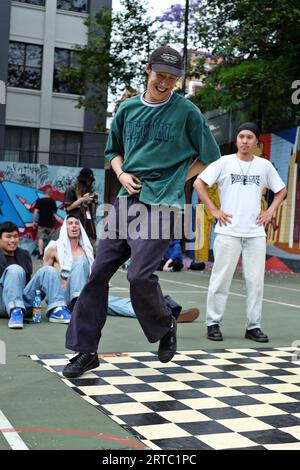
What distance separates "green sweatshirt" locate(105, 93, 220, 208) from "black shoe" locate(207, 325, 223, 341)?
80.7 inches

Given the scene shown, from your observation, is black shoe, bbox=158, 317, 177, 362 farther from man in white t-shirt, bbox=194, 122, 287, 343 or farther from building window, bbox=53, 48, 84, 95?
building window, bbox=53, 48, 84, 95

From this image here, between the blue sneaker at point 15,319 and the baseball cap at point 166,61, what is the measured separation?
2.87m

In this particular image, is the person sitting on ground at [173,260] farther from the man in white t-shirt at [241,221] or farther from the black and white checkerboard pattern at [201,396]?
the black and white checkerboard pattern at [201,396]

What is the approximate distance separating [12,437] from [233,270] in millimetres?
3254

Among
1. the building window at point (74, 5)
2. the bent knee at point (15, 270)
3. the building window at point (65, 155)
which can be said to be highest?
the building window at point (74, 5)

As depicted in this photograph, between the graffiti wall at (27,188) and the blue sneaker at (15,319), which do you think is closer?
the blue sneaker at (15,319)

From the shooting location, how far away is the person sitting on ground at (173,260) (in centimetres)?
1482

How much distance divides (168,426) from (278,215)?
1249 cm

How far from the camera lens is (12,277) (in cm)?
595

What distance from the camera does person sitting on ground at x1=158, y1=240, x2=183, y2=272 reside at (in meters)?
14.8

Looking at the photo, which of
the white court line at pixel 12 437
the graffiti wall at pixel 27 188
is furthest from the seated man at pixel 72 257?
the graffiti wall at pixel 27 188

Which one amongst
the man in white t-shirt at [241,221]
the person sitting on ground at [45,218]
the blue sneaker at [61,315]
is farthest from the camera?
the person sitting on ground at [45,218]

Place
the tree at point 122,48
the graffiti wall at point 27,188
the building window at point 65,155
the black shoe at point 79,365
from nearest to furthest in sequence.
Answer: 1. the black shoe at point 79,365
2. the graffiti wall at point 27,188
3. the building window at point 65,155
4. the tree at point 122,48

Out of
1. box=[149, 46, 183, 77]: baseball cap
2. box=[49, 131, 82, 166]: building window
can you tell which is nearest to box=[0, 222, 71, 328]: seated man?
box=[149, 46, 183, 77]: baseball cap
